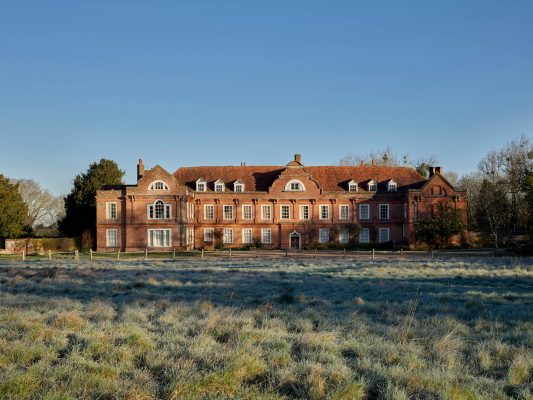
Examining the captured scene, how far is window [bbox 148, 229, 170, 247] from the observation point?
1785 inches

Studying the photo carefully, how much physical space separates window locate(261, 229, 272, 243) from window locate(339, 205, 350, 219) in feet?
25.2

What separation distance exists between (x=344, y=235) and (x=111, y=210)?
23.8 metres

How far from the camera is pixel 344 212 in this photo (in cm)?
4884

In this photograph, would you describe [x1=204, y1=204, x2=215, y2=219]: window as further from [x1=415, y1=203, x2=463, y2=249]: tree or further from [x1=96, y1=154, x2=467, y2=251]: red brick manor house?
[x1=415, y1=203, x2=463, y2=249]: tree

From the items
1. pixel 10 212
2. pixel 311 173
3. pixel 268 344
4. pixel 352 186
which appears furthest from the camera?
pixel 311 173

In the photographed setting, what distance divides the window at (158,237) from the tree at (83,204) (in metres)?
9.74

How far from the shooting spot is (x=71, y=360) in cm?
721

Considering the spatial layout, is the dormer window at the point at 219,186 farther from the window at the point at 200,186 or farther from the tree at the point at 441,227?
the tree at the point at 441,227

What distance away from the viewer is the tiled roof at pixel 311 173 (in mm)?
49844

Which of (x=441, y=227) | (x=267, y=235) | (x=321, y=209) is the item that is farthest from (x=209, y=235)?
(x=441, y=227)

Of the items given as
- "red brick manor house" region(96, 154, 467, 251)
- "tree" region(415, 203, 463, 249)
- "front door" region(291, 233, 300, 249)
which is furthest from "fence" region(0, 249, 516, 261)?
"front door" region(291, 233, 300, 249)

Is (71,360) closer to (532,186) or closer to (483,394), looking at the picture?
(483,394)

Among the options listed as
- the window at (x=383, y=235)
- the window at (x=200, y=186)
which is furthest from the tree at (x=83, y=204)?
the window at (x=383, y=235)

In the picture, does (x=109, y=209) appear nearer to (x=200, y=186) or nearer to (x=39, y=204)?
(x=200, y=186)
